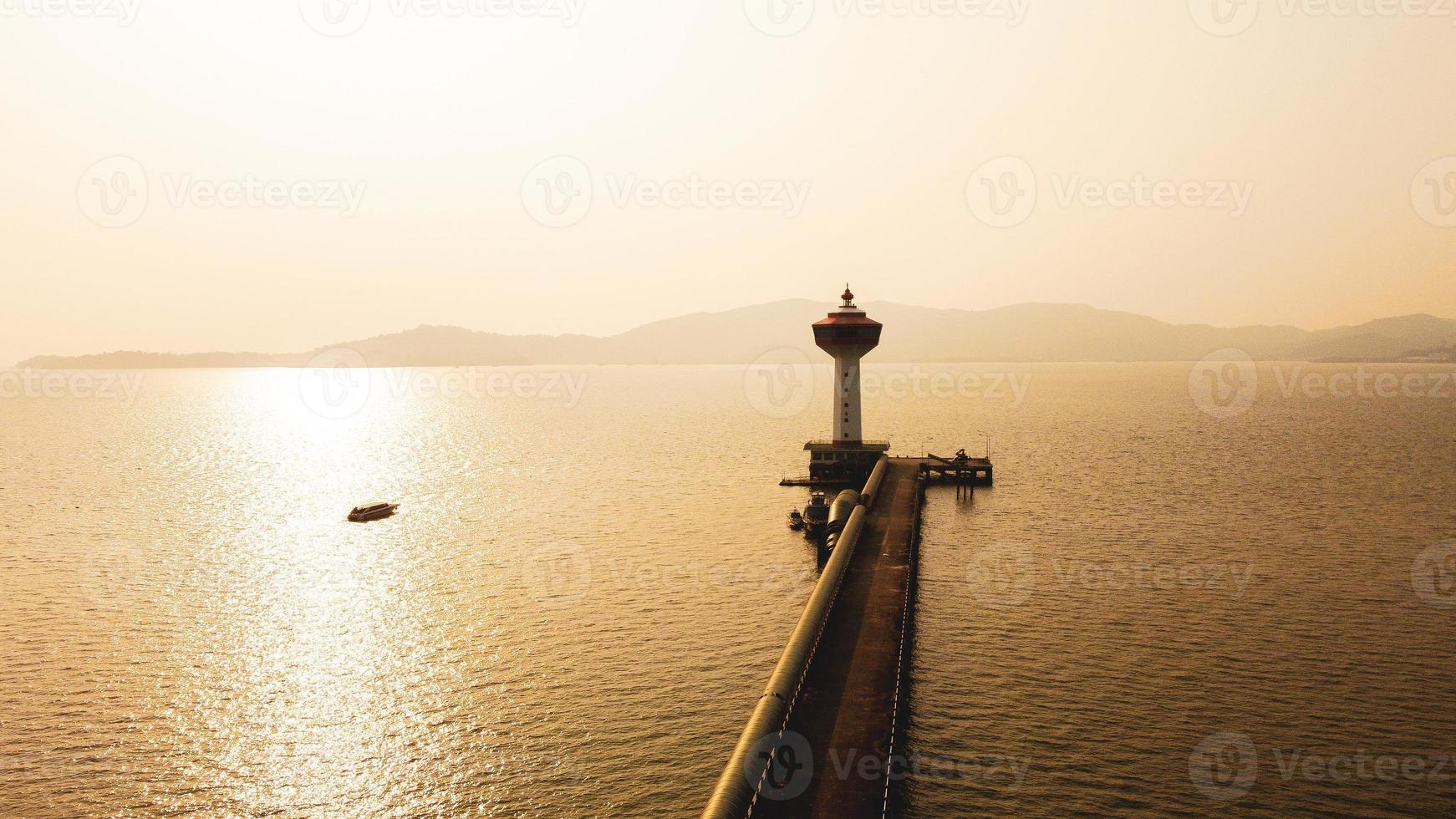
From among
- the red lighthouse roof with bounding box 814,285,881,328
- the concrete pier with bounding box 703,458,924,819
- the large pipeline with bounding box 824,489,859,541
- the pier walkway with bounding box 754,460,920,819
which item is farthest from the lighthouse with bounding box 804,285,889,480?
the concrete pier with bounding box 703,458,924,819

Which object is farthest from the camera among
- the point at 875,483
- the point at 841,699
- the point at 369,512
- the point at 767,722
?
the point at 369,512

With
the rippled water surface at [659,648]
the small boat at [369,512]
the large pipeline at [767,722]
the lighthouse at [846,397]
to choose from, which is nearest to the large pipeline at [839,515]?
the rippled water surface at [659,648]

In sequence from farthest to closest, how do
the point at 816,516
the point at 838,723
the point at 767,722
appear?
the point at 816,516, the point at 838,723, the point at 767,722

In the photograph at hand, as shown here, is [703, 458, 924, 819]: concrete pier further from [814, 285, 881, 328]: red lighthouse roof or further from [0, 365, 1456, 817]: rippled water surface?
[814, 285, 881, 328]: red lighthouse roof

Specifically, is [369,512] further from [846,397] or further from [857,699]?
[857,699]

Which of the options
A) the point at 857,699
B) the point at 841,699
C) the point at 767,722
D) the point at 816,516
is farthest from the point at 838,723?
the point at 816,516
